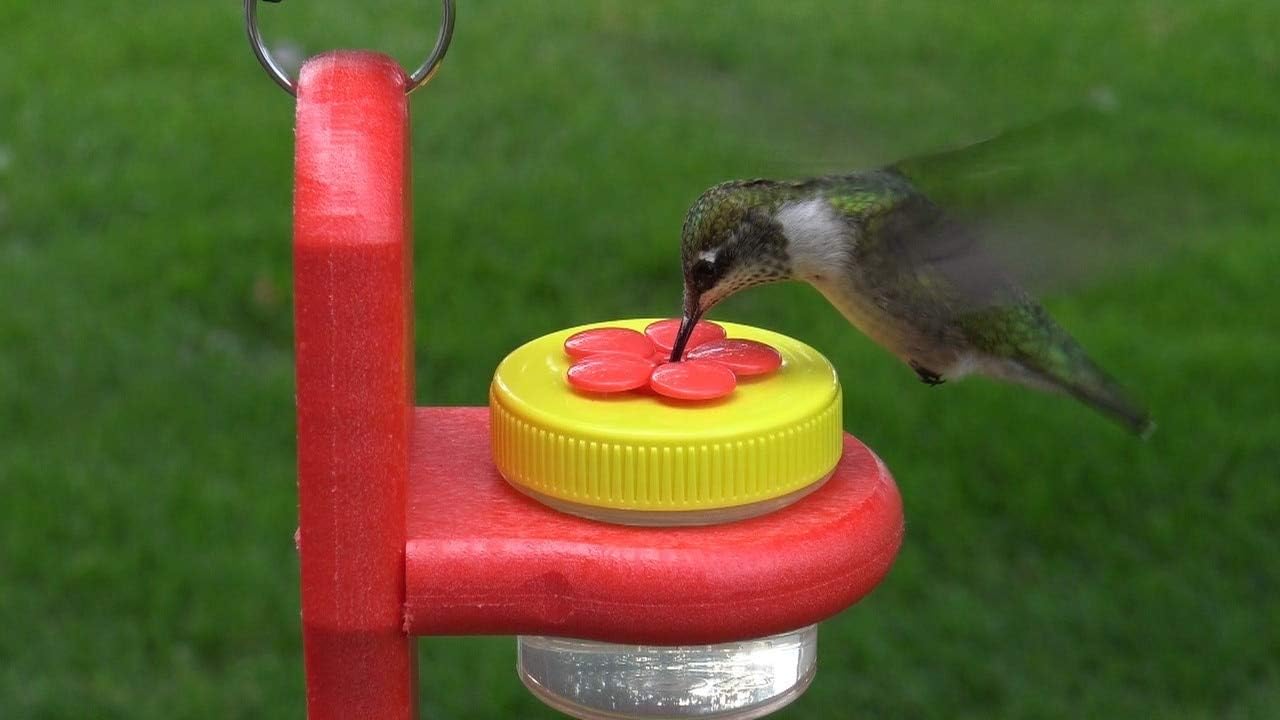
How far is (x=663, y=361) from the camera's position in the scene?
2365 millimetres

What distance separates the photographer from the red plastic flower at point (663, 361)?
86.1 inches

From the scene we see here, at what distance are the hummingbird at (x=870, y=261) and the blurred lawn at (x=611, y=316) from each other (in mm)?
114

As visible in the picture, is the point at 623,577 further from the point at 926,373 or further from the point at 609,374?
the point at 926,373

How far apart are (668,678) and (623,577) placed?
43 centimetres

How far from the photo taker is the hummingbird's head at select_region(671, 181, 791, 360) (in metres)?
2.46

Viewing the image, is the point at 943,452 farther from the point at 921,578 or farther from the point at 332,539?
the point at 332,539

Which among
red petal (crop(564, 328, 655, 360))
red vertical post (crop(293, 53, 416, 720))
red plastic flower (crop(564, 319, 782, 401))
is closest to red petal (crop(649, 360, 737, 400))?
red plastic flower (crop(564, 319, 782, 401))

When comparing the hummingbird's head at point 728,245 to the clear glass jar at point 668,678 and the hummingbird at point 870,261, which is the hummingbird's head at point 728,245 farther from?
the clear glass jar at point 668,678

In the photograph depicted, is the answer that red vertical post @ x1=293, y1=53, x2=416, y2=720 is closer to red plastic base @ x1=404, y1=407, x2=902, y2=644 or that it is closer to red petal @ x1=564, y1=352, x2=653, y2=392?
red plastic base @ x1=404, y1=407, x2=902, y2=644

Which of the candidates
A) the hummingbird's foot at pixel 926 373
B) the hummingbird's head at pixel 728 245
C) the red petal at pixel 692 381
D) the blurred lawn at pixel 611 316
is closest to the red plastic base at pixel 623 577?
the red petal at pixel 692 381

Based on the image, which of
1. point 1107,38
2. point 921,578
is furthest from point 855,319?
point 1107,38

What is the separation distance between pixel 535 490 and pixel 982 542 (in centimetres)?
307

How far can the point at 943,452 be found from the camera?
5.20m

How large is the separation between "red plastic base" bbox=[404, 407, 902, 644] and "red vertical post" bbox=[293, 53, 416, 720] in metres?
0.06
